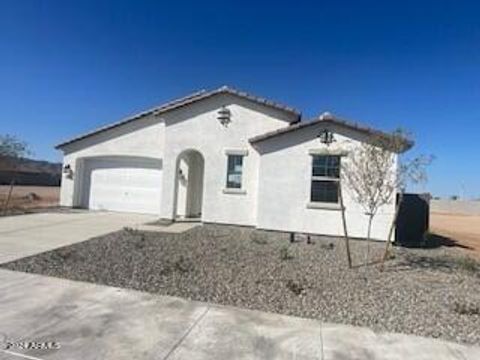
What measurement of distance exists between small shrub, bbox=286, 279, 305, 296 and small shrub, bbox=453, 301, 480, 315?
2.50 metres

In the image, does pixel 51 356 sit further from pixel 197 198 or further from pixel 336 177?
pixel 197 198

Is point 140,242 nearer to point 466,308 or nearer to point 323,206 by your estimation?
point 323,206

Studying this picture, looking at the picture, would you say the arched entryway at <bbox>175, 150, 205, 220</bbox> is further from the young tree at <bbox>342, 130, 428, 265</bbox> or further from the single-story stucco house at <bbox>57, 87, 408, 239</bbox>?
the young tree at <bbox>342, 130, 428, 265</bbox>

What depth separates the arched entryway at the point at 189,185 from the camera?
16.9m

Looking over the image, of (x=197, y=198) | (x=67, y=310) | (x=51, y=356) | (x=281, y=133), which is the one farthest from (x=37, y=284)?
(x=197, y=198)

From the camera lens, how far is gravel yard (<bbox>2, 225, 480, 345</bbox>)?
20.0ft

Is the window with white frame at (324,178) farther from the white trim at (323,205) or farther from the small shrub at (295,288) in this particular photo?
the small shrub at (295,288)

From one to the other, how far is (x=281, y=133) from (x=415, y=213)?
6001 mm

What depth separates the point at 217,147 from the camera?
15508 millimetres

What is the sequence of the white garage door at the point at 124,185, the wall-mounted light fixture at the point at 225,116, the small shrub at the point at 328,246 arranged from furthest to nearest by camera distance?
the white garage door at the point at 124,185 < the wall-mounted light fixture at the point at 225,116 < the small shrub at the point at 328,246

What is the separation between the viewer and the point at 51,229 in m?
12.4

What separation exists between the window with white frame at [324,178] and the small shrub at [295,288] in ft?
22.0

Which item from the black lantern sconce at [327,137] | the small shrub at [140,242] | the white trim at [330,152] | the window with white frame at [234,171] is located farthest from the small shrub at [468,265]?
the small shrub at [140,242]

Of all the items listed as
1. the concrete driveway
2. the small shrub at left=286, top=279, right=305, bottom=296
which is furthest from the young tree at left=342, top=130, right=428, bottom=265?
the concrete driveway
